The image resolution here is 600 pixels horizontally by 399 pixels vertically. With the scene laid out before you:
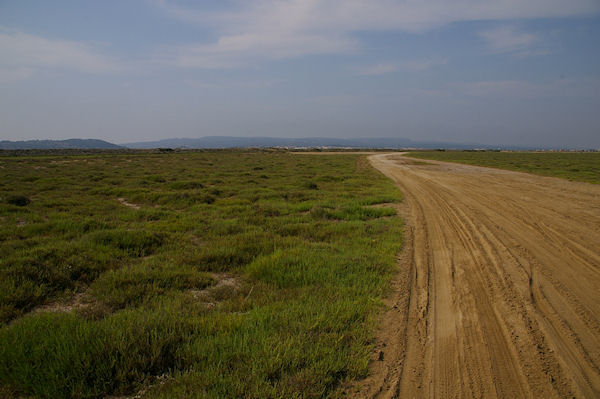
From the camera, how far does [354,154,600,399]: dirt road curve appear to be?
306 centimetres

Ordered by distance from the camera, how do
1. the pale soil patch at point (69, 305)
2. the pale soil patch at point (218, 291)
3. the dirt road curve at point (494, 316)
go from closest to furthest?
the dirt road curve at point (494, 316), the pale soil patch at point (69, 305), the pale soil patch at point (218, 291)

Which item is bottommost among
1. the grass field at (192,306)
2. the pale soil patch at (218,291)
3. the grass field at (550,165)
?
the pale soil patch at (218,291)

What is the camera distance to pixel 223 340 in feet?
11.3

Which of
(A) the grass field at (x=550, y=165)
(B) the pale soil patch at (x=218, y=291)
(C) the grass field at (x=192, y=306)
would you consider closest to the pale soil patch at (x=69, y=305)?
(C) the grass field at (x=192, y=306)

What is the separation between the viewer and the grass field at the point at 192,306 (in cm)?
292

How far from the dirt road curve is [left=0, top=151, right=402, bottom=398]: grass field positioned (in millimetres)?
452

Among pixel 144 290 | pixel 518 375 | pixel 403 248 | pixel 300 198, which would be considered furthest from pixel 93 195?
pixel 518 375

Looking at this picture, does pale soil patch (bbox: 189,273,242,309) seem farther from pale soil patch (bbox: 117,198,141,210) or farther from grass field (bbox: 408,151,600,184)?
grass field (bbox: 408,151,600,184)

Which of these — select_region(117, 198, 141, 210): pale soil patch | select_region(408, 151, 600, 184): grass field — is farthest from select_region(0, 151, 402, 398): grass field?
select_region(408, 151, 600, 184): grass field

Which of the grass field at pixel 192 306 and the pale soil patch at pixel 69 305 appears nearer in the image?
the grass field at pixel 192 306

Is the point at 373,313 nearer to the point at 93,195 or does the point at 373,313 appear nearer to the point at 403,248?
the point at 403,248

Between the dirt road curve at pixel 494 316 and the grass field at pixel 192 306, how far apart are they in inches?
17.8

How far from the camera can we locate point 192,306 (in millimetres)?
4371

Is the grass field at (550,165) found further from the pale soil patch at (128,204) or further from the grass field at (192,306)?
the pale soil patch at (128,204)
